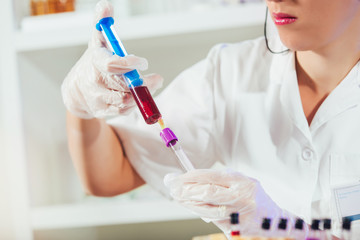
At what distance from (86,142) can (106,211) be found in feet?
1.51

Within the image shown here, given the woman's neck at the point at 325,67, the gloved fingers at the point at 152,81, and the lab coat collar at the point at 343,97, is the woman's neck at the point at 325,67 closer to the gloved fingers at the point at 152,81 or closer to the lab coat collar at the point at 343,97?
the lab coat collar at the point at 343,97

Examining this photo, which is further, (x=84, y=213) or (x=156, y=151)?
(x=84, y=213)

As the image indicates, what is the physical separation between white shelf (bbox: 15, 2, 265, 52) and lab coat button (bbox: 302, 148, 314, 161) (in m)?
0.48

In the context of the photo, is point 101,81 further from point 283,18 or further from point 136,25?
point 136,25

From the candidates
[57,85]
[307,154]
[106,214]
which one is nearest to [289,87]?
[307,154]

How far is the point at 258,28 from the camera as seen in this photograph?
139cm

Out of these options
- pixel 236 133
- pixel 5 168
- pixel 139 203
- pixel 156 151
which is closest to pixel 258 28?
pixel 236 133

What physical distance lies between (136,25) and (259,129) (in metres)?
0.52

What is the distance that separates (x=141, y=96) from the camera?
0.77 m

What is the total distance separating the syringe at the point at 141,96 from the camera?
0.76 m

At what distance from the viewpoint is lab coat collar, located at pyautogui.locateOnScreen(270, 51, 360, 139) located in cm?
97

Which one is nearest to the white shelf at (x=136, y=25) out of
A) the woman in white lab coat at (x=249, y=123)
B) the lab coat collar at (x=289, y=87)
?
the woman in white lab coat at (x=249, y=123)

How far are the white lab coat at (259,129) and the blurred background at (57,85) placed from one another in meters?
0.25

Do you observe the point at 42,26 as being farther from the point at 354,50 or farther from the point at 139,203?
the point at 354,50
